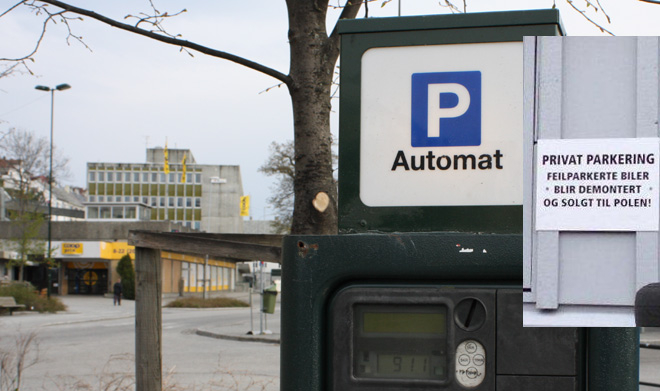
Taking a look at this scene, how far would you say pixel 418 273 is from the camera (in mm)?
1654

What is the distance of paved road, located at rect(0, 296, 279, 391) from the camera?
10422 millimetres

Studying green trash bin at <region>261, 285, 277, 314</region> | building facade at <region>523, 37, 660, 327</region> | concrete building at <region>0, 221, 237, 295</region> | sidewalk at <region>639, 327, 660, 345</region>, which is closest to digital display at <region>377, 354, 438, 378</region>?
building facade at <region>523, 37, 660, 327</region>

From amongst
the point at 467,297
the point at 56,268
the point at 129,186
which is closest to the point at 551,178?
the point at 467,297

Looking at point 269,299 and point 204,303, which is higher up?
point 269,299

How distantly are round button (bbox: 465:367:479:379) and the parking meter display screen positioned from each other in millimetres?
48

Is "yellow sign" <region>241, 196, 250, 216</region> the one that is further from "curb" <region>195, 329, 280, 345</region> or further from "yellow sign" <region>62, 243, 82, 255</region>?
"curb" <region>195, 329, 280, 345</region>

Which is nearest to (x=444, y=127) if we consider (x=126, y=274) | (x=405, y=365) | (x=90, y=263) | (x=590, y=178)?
(x=405, y=365)

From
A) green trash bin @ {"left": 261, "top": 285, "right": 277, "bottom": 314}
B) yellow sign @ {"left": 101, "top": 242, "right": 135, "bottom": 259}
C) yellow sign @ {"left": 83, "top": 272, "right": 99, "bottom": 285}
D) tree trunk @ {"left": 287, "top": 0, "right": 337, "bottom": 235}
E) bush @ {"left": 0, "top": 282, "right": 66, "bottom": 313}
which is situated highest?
tree trunk @ {"left": 287, "top": 0, "right": 337, "bottom": 235}

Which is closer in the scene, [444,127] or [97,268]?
[444,127]

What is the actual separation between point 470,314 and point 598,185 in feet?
2.30

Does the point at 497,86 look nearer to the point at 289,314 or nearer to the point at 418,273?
the point at 418,273

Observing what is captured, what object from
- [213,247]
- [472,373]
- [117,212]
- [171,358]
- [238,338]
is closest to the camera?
[472,373]

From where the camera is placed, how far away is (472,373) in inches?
64.1

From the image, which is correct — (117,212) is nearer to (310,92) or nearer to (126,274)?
(126,274)
